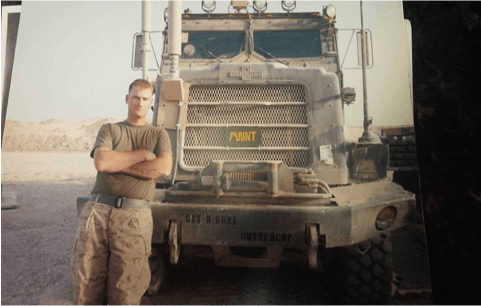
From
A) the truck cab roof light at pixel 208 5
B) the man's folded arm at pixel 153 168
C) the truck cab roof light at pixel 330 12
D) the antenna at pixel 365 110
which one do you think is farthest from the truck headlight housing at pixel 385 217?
the truck cab roof light at pixel 208 5

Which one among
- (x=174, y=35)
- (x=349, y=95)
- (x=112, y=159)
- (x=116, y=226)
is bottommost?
(x=116, y=226)

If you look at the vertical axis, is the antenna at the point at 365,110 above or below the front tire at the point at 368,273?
above

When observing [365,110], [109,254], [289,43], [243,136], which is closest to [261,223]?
[243,136]

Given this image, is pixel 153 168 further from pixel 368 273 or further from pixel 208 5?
pixel 208 5

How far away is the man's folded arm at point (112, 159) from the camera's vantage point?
2.36 m

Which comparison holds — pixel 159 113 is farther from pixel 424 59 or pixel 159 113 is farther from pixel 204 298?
pixel 424 59

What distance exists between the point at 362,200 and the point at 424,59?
1.80 metres

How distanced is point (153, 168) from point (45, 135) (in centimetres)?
150

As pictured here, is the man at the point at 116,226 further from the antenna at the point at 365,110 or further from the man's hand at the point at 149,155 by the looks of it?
the antenna at the point at 365,110

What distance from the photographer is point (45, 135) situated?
3303mm

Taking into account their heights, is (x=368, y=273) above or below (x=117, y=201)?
below

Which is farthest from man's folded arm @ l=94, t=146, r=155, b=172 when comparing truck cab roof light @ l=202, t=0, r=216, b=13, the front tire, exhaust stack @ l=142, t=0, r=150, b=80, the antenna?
truck cab roof light @ l=202, t=0, r=216, b=13

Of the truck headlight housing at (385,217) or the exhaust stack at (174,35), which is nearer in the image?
the truck headlight housing at (385,217)

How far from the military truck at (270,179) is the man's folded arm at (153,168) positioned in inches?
7.1
